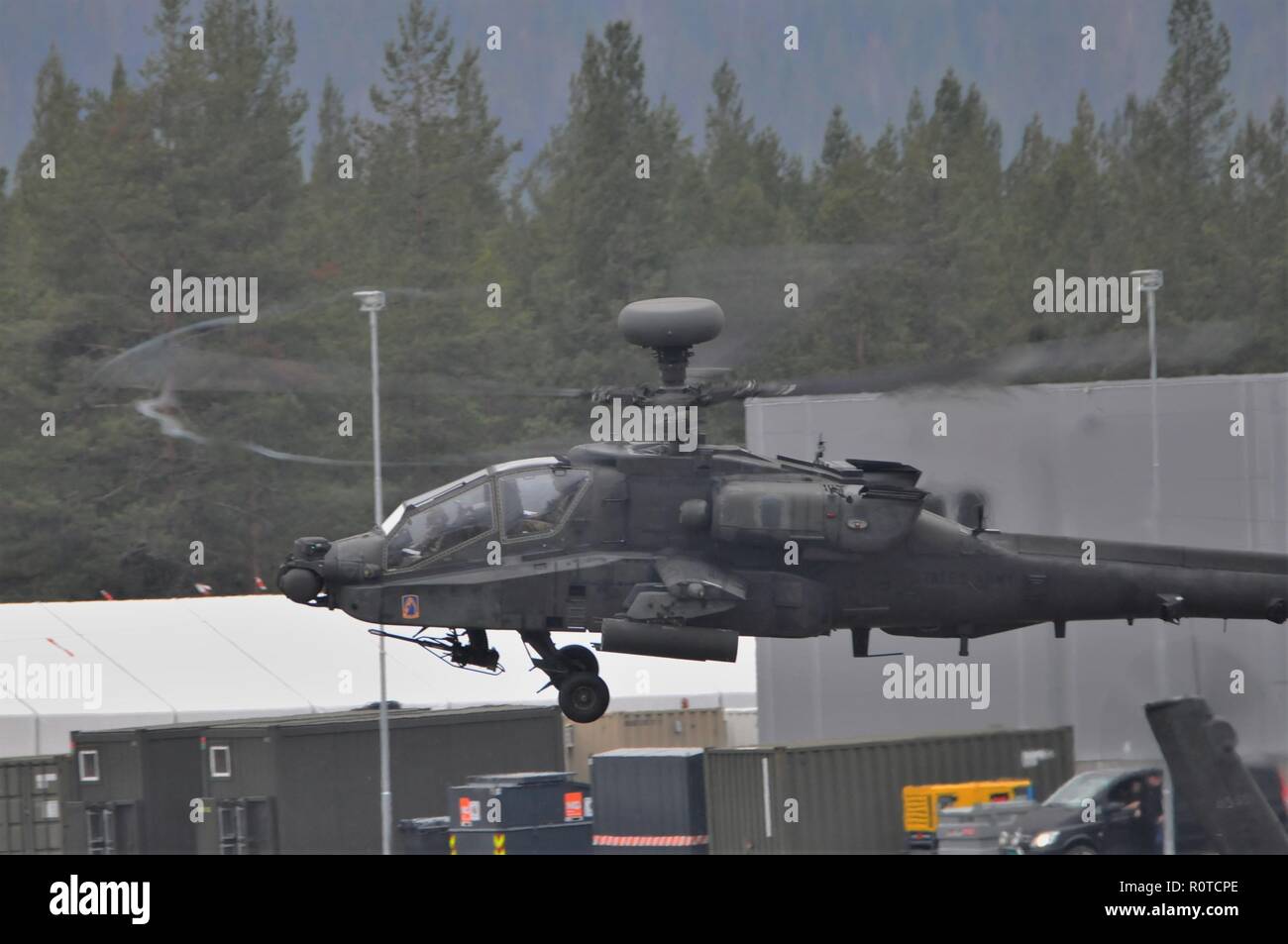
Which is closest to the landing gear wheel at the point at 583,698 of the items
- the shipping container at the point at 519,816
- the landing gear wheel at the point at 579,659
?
the landing gear wheel at the point at 579,659

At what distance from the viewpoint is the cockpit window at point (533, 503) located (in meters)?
14.1

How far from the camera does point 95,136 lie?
4694 centimetres

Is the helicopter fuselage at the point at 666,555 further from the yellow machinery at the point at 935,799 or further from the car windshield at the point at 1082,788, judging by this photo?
the yellow machinery at the point at 935,799

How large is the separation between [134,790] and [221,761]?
1.54 meters

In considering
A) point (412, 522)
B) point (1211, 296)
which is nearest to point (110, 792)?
point (412, 522)

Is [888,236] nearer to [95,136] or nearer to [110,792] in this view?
[95,136]

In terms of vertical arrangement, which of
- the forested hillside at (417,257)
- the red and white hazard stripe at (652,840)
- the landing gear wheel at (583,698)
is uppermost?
the forested hillside at (417,257)

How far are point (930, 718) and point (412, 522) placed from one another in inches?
540

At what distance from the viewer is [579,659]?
47.3 feet

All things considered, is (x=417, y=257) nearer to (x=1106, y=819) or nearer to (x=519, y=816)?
(x=519, y=816)

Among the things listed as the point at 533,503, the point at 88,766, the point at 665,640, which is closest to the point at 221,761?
the point at 88,766

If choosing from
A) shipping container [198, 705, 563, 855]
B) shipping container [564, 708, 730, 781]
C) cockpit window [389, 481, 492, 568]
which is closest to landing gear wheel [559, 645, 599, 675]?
cockpit window [389, 481, 492, 568]

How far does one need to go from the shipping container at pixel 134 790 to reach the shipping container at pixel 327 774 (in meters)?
0.61
